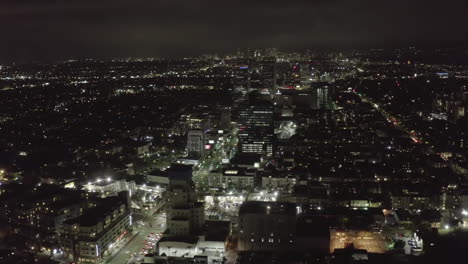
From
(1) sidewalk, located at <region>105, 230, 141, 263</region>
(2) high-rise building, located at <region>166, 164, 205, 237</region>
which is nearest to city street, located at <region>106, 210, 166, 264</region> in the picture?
(1) sidewalk, located at <region>105, 230, 141, 263</region>

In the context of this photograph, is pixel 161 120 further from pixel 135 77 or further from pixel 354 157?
pixel 135 77

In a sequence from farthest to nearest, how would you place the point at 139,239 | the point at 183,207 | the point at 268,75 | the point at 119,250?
the point at 268,75 → the point at 139,239 → the point at 183,207 → the point at 119,250

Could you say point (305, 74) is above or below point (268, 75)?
below

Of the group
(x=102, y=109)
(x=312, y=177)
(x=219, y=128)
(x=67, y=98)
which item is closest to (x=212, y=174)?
(x=312, y=177)

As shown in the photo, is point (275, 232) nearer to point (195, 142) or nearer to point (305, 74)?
point (195, 142)

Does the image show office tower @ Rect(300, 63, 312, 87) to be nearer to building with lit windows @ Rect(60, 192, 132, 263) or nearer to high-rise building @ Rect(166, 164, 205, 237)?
high-rise building @ Rect(166, 164, 205, 237)

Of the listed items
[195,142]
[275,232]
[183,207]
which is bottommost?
[275,232]

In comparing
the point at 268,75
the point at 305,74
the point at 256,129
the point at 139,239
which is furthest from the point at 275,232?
the point at 305,74

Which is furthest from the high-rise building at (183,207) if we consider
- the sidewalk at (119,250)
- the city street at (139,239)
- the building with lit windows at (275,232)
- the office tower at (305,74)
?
the office tower at (305,74)

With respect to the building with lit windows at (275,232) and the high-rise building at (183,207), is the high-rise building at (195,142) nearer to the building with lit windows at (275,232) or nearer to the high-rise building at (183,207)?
the high-rise building at (183,207)
